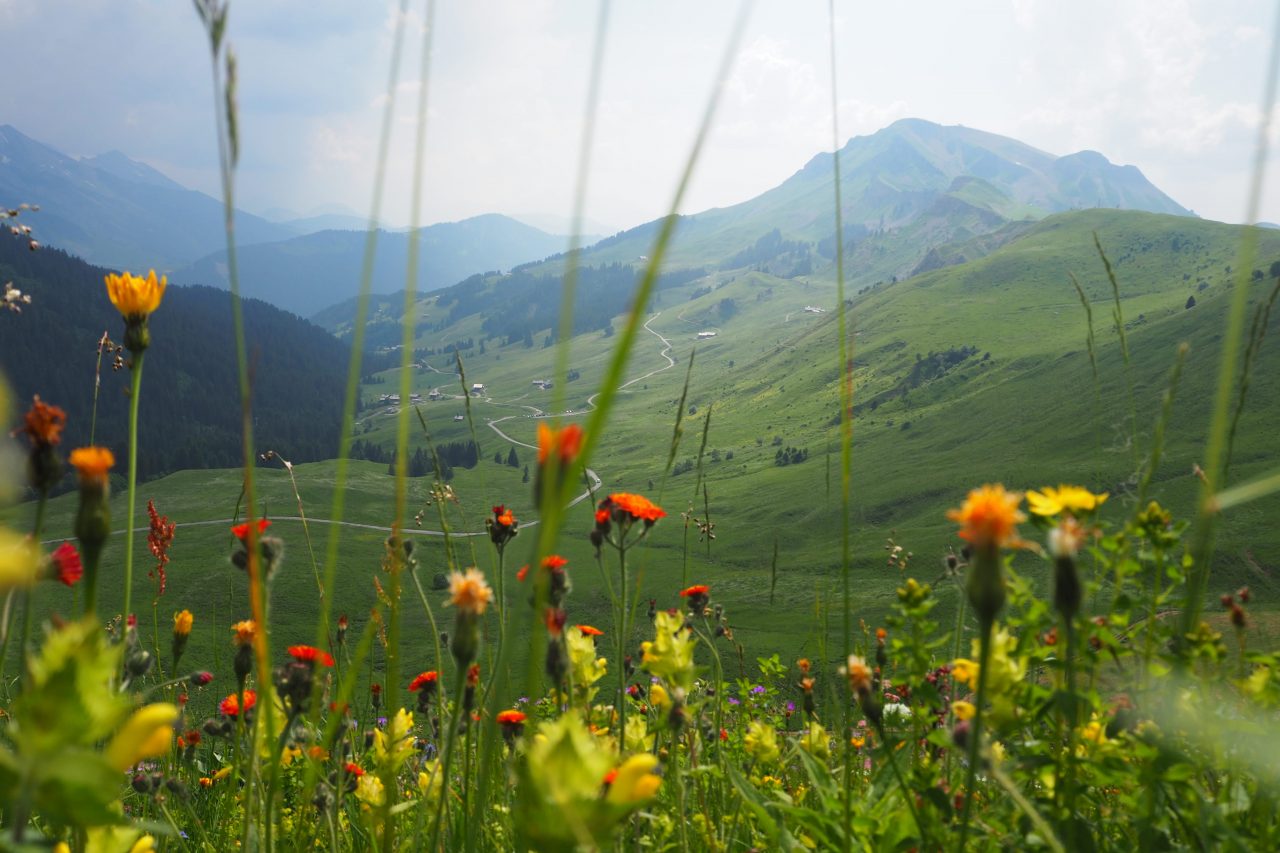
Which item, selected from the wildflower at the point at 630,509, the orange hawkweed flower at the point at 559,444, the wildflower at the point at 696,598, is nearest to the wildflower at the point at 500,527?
the wildflower at the point at 630,509

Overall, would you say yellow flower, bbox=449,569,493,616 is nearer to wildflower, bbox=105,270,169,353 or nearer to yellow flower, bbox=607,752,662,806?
yellow flower, bbox=607,752,662,806

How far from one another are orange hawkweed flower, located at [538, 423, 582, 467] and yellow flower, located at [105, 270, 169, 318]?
2.07m

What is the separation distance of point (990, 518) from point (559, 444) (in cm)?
91

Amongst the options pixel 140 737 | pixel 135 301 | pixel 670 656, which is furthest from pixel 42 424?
pixel 670 656

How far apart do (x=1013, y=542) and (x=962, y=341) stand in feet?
667

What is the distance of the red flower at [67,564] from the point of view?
147cm

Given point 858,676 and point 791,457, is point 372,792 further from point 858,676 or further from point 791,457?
point 791,457

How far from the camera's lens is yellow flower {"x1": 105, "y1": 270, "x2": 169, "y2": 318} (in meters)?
2.63

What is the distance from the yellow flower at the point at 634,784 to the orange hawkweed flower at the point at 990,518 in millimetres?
774

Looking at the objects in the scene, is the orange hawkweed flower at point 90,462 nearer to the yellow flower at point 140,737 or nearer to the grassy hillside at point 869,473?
the yellow flower at point 140,737

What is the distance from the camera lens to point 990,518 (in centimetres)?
156

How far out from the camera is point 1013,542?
146 centimetres

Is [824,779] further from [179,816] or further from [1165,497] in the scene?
[1165,497]

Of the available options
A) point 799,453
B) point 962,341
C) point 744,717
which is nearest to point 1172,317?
point 962,341
